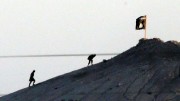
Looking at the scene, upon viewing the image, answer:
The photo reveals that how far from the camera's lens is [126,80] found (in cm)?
1756

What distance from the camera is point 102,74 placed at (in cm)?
2033

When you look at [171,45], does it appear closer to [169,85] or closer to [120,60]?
[120,60]

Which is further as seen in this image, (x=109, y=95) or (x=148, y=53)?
(x=148, y=53)

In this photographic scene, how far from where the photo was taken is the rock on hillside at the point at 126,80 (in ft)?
51.1

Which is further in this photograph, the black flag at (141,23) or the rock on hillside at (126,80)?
the black flag at (141,23)

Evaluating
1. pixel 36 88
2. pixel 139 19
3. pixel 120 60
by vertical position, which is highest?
pixel 139 19

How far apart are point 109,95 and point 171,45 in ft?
19.2

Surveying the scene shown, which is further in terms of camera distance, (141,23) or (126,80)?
(141,23)

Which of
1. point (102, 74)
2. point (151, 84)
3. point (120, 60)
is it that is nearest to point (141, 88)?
point (151, 84)

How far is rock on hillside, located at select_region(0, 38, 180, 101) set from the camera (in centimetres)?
1557

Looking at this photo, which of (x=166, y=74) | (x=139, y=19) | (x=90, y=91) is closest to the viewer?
(x=166, y=74)

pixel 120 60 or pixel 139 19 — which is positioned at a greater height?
pixel 139 19

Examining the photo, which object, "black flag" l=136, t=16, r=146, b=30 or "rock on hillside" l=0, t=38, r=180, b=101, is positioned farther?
"black flag" l=136, t=16, r=146, b=30

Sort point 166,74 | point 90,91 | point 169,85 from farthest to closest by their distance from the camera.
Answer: point 90,91 → point 166,74 → point 169,85
